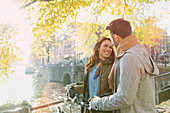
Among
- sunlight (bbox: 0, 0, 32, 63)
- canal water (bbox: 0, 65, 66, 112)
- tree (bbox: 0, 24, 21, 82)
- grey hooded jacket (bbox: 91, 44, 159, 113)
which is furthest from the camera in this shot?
canal water (bbox: 0, 65, 66, 112)

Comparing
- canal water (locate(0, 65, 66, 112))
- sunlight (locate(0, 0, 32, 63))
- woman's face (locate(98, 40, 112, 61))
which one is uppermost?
sunlight (locate(0, 0, 32, 63))

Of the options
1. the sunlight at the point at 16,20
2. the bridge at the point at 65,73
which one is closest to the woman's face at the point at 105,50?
the sunlight at the point at 16,20

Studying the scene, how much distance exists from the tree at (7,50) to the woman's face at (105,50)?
661 centimetres

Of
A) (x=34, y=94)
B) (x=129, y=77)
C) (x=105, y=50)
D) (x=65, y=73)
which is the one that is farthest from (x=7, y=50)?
(x=65, y=73)

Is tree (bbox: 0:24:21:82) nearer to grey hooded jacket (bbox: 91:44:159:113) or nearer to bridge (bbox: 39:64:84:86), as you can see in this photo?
grey hooded jacket (bbox: 91:44:159:113)

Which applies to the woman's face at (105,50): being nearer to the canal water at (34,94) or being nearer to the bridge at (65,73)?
the canal water at (34,94)

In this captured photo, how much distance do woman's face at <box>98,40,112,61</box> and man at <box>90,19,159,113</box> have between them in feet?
2.05

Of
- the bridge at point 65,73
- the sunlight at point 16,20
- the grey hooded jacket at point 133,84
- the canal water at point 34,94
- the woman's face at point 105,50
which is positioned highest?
the sunlight at point 16,20

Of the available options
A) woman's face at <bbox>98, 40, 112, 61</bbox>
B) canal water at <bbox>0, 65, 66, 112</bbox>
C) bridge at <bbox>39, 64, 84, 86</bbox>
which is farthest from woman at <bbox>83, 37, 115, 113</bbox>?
bridge at <bbox>39, 64, 84, 86</bbox>

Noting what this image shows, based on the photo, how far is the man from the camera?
1.14 m

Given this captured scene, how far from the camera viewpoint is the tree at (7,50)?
7351 mm

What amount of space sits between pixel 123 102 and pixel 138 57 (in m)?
0.39

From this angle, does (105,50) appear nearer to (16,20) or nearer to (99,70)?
(99,70)

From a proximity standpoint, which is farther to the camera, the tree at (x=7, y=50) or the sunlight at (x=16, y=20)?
the tree at (x=7, y=50)
